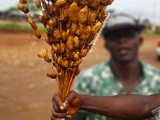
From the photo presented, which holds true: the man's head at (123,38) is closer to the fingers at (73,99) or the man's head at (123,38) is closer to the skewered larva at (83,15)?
the fingers at (73,99)

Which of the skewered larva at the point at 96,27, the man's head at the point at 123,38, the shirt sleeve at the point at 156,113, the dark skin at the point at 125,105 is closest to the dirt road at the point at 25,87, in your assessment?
the skewered larva at the point at 96,27

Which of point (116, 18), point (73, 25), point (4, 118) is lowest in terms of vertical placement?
point (4, 118)

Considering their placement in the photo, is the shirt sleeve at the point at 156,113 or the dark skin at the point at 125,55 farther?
the dark skin at the point at 125,55

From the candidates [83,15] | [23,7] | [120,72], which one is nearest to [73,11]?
[83,15]

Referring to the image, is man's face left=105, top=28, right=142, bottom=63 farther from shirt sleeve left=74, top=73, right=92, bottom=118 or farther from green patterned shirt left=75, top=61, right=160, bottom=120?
shirt sleeve left=74, top=73, right=92, bottom=118

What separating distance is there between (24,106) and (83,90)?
5705 millimetres

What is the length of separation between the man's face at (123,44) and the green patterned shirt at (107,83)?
0.47 feet

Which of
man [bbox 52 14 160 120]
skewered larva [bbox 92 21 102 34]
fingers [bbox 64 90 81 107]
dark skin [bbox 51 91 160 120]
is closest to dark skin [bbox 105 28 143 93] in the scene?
man [bbox 52 14 160 120]

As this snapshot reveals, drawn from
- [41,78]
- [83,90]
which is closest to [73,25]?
[83,90]

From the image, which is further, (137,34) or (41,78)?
(41,78)

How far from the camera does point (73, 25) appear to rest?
6.34 feet

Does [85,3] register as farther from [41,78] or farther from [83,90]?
[41,78]

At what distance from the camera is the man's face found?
3357mm

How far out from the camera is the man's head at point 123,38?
11.0ft
